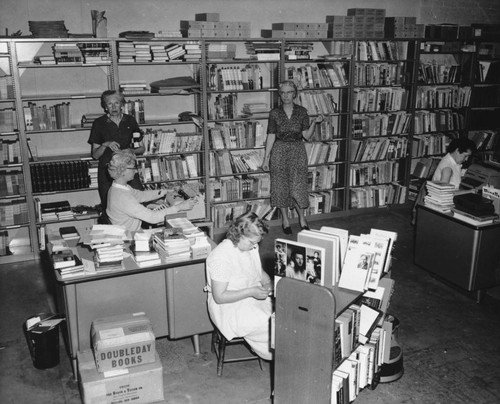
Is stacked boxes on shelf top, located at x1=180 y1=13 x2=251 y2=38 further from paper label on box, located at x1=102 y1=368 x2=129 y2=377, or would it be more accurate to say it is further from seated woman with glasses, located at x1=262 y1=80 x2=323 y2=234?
paper label on box, located at x1=102 y1=368 x2=129 y2=377

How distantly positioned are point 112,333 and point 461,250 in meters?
3.43

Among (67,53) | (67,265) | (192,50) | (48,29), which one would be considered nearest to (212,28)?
(192,50)

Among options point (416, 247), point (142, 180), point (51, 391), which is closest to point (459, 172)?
point (416, 247)

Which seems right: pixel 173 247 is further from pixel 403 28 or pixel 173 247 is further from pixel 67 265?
pixel 403 28

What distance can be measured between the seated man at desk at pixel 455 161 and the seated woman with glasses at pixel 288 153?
5.62ft

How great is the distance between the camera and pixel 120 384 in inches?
147

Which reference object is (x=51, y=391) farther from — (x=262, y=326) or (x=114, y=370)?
(x=262, y=326)

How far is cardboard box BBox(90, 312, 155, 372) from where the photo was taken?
3.70 metres

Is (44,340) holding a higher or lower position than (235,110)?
lower

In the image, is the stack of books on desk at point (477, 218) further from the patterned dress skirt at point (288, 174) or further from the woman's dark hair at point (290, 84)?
the woman's dark hair at point (290, 84)

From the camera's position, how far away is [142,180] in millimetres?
6848

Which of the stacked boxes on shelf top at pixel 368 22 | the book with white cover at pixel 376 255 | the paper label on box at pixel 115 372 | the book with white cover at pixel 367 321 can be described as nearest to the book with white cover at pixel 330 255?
the book with white cover at pixel 376 255

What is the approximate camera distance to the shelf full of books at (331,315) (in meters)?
3.16

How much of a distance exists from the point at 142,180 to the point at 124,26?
73.1 inches
